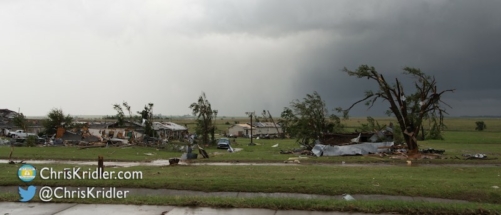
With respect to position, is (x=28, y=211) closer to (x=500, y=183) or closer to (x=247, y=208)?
(x=247, y=208)

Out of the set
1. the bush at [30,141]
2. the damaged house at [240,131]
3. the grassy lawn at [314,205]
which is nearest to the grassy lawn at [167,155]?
the bush at [30,141]

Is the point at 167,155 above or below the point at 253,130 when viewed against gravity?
below

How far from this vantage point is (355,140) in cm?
3812

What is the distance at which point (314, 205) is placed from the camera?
31.9ft

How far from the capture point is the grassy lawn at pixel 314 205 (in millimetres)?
9328

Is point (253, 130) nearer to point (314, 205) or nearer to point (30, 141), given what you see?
point (30, 141)

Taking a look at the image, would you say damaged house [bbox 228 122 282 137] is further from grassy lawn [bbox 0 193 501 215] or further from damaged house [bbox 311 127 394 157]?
grassy lawn [bbox 0 193 501 215]

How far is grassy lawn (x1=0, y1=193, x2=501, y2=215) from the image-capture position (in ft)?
30.6

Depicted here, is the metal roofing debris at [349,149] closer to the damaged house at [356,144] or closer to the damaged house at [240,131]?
the damaged house at [356,144]

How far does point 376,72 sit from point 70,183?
27239mm

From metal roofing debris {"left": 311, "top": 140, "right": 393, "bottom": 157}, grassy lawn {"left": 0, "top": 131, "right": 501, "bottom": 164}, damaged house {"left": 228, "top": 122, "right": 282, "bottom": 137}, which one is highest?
damaged house {"left": 228, "top": 122, "right": 282, "bottom": 137}

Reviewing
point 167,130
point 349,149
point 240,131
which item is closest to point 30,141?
point 167,130

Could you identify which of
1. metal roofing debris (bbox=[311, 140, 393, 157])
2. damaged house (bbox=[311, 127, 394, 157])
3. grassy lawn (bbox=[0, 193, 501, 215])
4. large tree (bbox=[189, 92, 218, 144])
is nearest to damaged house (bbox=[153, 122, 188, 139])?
large tree (bbox=[189, 92, 218, 144])

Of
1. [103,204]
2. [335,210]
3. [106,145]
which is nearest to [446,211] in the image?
[335,210]
